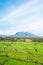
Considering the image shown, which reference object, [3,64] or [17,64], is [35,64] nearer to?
[17,64]

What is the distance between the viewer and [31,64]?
57.3 meters

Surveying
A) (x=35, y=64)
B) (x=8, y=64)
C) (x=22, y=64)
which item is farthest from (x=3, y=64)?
(x=35, y=64)

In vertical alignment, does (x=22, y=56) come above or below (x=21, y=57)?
above

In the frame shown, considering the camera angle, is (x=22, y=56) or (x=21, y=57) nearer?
(x=21, y=57)

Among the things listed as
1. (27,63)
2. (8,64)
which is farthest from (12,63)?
Result: (27,63)

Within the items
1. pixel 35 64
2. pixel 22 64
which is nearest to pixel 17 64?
pixel 22 64

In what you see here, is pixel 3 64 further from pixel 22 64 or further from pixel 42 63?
pixel 42 63

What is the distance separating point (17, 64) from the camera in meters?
58.2

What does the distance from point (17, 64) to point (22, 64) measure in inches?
78.9

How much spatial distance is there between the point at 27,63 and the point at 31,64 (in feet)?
8.12

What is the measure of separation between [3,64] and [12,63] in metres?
3.82

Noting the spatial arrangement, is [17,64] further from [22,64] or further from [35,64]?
[35,64]

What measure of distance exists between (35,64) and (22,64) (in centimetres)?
501

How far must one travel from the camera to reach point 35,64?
57.1 metres
